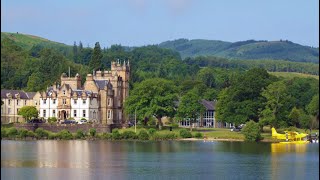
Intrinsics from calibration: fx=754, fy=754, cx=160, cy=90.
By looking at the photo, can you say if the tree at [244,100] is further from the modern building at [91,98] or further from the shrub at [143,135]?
the modern building at [91,98]

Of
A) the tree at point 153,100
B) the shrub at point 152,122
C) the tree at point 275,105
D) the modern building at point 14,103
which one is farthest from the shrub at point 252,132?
the modern building at point 14,103

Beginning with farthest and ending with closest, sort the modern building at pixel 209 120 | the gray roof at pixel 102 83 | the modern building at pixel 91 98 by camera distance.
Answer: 1. the modern building at pixel 209 120
2. the gray roof at pixel 102 83
3. the modern building at pixel 91 98

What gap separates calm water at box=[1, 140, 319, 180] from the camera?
47.6m

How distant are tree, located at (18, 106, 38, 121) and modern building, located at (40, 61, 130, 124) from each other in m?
2.03

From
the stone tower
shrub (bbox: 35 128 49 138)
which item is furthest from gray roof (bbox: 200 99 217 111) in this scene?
shrub (bbox: 35 128 49 138)

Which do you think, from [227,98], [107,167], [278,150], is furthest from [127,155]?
[227,98]

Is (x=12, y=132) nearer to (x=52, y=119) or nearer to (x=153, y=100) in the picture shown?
(x=52, y=119)

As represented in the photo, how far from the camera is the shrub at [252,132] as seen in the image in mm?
88125

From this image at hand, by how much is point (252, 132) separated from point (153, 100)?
15.4 m

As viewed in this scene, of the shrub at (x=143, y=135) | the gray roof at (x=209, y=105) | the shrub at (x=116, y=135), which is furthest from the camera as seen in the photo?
the gray roof at (x=209, y=105)

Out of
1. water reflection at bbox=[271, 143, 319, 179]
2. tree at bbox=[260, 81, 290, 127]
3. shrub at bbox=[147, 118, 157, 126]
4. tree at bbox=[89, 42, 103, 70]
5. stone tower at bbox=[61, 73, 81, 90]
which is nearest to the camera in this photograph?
water reflection at bbox=[271, 143, 319, 179]

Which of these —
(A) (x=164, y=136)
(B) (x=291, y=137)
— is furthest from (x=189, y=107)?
(B) (x=291, y=137)

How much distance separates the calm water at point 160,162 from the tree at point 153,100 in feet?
57.5

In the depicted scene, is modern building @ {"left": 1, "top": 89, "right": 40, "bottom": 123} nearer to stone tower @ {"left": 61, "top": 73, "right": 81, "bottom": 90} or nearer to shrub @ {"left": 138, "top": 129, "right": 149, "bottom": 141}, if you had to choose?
stone tower @ {"left": 61, "top": 73, "right": 81, "bottom": 90}
